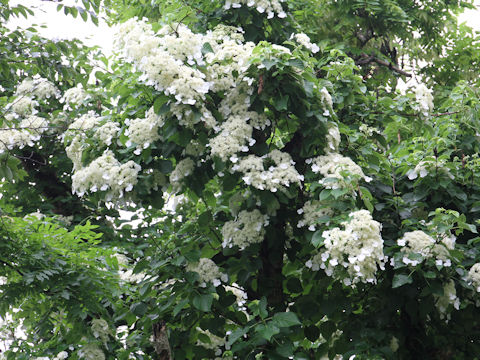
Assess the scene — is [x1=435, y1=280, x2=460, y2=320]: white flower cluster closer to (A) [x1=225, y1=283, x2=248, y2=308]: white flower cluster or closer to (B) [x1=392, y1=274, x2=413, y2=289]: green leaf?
(B) [x1=392, y1=274, x2=413, y2=289]: green leaf

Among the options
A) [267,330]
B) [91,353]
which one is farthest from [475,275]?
[91,353]

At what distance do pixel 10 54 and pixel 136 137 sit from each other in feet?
3.88

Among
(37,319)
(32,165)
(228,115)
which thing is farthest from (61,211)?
(228,115)

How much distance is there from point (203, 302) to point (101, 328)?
4.98 feet

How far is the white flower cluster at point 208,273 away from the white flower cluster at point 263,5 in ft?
6.32

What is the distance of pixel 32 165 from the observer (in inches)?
307

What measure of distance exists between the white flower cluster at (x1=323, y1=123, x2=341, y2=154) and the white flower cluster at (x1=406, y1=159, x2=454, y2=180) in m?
0.69

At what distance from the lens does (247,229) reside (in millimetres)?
4570

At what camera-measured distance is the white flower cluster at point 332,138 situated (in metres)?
4.57

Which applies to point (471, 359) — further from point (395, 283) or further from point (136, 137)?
point (136, 137)

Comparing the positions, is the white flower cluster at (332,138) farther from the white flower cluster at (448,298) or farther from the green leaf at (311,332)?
the green leaf at (311,332)

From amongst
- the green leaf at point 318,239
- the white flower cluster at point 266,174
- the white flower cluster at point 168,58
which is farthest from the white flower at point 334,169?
the white flower cluster at point 168,58

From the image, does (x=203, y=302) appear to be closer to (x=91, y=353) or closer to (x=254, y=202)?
(x=254, y=202)

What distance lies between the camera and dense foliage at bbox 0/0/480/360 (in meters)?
4.30
